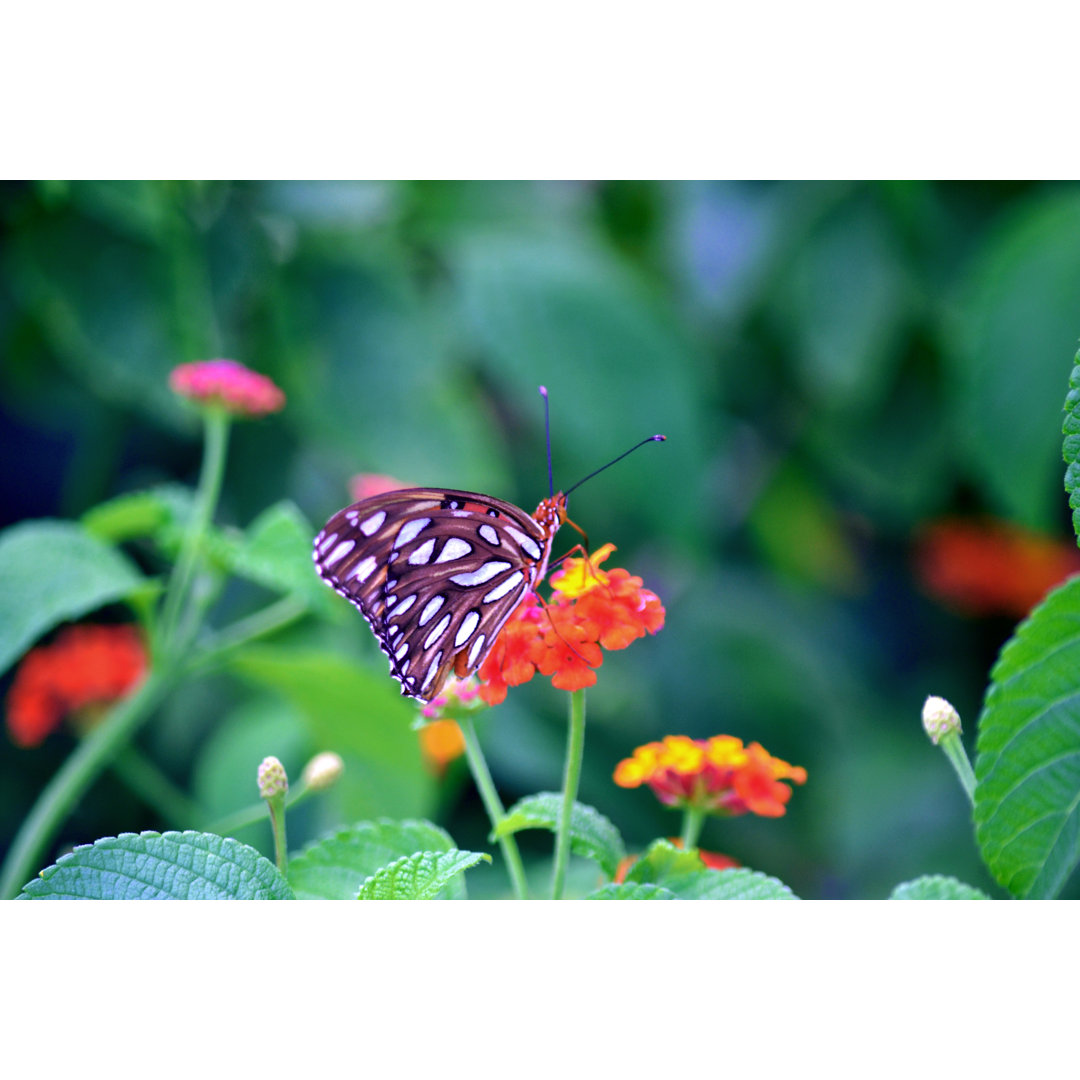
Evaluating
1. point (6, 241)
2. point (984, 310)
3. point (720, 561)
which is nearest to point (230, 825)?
point (6, 241)

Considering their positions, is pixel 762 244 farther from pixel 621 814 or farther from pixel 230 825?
pixel 230 825

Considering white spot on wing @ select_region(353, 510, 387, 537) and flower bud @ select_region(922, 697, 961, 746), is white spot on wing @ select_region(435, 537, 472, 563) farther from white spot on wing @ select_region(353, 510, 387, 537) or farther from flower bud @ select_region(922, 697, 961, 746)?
flower bud @ select_region(922, 697, 961, 746)

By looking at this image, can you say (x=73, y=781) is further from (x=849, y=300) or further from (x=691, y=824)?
(x=849, y=300)

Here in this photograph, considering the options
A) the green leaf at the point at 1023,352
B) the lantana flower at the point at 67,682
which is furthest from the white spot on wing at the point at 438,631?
the green leaf at the point at 1023,352

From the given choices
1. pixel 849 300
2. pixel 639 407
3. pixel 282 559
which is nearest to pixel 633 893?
pixel 282 559

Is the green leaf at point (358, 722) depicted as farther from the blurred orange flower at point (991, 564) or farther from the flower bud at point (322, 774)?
the blurred orange flower at point (991, 564)

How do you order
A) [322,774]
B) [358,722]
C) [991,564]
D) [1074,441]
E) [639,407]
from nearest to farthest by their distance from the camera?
[1074,441]
[322,774]
[358,722]
[639,407]
[991,564]
